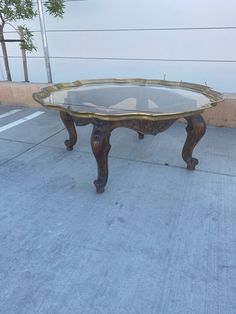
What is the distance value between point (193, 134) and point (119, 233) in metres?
1.00

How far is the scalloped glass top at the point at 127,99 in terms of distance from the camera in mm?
1961

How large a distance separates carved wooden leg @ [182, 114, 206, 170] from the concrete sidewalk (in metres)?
0.10

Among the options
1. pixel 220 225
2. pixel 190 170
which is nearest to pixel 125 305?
pixel 220 225

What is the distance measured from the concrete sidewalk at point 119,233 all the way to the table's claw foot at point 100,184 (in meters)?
0.04

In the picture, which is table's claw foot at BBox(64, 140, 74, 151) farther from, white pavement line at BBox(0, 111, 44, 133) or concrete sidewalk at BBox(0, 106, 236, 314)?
white pavement line at BBox(0, 111, 44, 133)

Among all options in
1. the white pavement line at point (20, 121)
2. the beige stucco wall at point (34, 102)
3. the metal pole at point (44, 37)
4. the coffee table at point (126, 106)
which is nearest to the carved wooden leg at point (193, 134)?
the coffee table at point (126, 106)

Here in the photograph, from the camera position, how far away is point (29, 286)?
1.35 meters

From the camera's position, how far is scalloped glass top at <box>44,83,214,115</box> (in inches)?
77.2

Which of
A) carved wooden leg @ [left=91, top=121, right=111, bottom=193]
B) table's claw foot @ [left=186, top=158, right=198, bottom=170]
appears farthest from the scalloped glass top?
table's claw foot @ [left=186, top=158, right=198, bottom=170]

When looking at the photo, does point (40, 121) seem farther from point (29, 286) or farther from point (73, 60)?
point (29, 286)

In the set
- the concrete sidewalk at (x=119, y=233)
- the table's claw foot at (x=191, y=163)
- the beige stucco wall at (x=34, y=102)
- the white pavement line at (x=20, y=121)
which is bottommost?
the concrete sidewalk at (x=119, y=233)

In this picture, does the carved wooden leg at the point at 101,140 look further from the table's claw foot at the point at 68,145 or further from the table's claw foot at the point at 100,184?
the table's claw foot at the point at 68,145

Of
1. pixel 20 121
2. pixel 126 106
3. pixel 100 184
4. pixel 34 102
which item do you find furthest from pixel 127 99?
pixel 34 102

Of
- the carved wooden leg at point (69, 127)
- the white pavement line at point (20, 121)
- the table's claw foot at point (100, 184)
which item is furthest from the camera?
the white pavement line at point (20, 121)
